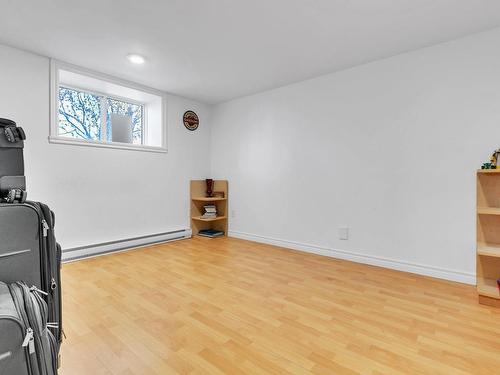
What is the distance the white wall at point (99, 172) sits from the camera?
2.59 meters

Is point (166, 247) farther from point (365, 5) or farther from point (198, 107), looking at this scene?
point (365, 5)

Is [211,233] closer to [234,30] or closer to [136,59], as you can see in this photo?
[136,59]

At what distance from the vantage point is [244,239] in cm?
400

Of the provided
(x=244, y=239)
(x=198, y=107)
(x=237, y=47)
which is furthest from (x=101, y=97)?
(x=244, y=239)

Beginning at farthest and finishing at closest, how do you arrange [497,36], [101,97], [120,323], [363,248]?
[101,97] → [363,248] → [497,36] → [120,323]

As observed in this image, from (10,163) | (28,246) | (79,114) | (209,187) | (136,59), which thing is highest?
(136,59)

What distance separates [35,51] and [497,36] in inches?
164

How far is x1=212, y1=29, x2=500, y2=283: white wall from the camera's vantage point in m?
2.28

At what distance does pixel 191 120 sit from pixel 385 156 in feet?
9.39

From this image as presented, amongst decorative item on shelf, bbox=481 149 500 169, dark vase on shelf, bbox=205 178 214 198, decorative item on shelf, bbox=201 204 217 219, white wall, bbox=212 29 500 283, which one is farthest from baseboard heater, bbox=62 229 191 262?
decorative item on shelf, bbox=481 149 500 169

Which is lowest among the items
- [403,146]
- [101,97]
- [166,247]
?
[166,247]

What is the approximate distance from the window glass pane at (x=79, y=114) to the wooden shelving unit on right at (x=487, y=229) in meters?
4.00

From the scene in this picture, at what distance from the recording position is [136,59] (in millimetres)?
2727

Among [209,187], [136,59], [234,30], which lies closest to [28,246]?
[234,30]
